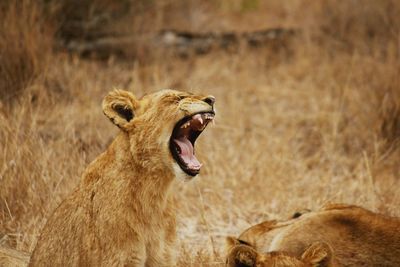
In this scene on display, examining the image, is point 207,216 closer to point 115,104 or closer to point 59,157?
point 59,157

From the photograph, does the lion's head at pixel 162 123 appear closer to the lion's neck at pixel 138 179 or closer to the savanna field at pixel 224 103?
the lion's neck at pixel 138 179

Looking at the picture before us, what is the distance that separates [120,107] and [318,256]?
4.10 feet

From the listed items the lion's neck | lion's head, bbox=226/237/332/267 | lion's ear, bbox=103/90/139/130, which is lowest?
lion's head, bbox=226/237/332/267

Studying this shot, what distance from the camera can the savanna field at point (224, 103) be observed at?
589 centimetres

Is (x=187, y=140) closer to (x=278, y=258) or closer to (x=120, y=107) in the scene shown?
(x=120, y=107)

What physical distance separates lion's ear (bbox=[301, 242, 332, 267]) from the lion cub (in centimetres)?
68

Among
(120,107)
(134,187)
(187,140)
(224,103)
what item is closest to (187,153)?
(187,140)

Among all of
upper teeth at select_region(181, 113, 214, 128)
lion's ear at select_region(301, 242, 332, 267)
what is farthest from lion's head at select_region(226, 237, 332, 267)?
upper teeth at select_region(181, 113, 214, 128)

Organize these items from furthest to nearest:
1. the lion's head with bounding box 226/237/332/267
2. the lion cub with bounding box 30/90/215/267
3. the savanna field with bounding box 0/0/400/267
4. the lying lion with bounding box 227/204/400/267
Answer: the savanna field with bounding box 0/0/400/267, the lying lion with bounding box 227/204/400/267, the lion cub with bounding box 30/90/215/267, the lion's head with bounding box 226/237/332/267

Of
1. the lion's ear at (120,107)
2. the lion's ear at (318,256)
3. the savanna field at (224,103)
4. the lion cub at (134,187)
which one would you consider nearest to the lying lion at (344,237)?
the lion's ear at (318,256)

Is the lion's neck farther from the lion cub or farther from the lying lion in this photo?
the lying lion

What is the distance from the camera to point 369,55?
34.2 ft

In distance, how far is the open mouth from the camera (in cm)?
385

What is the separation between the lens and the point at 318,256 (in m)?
3.72
